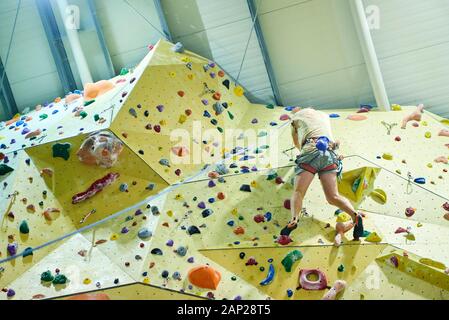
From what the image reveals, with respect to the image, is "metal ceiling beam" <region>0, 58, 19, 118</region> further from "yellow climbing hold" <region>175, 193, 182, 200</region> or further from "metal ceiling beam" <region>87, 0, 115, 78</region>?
"yellow climbing hold" <region>175, 193, 182, 200</region>

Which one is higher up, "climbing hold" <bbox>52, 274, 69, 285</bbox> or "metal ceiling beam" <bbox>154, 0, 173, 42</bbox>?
"metal ceiling beam" <bbox>154, 0, 173, 42</bbox>

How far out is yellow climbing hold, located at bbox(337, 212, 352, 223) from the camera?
18.4 ft

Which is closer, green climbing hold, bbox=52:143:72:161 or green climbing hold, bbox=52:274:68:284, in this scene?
green climbing hold, bbox=52:274:68:284

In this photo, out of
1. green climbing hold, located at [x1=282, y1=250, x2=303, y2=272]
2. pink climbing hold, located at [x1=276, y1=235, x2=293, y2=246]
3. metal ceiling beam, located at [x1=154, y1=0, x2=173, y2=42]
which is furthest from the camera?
metal ceiling beam, located at [x1=154, y1=0, x2=173, y2=42]

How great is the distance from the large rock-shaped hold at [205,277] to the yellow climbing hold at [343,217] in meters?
1.35

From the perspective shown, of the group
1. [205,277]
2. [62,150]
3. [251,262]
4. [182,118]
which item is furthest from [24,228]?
[251,262]

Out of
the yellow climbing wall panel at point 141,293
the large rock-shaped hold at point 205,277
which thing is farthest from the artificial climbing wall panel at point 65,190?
the large rock-shaped hold at point 205,277

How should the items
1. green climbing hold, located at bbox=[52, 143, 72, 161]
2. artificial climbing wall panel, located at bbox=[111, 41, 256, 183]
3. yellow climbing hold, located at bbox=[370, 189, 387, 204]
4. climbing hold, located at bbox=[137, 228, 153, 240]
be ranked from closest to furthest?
1. climbing hold, located at bbox=[137, 228, 153, 240]
2. yellow climbing hold, located at bbox=[370, 189, 387, 204]
3. green climbing hold, located at bbox=[52, 143, 72, 161]
4. artificial climbing wall panel, located at bbox=[111, 41, 256, 183]

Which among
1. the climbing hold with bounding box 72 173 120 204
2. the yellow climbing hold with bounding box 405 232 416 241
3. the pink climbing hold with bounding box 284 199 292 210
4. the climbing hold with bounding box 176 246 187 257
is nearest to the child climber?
the pink climbing hold with bounding box 284 199 292 210

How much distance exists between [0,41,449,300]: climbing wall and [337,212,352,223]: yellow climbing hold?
0.04 m

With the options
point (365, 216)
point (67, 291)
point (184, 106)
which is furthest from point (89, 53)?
point (365, 216)

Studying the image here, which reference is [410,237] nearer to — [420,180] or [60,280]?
[420,180]

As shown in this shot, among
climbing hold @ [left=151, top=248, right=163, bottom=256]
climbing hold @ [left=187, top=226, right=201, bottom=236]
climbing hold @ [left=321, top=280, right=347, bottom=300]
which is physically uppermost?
climbing hold @ [left=187, top=226, right=201, bottom=236]

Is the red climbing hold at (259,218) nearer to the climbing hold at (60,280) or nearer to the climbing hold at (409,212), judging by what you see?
the climbing hold at (409,212)
